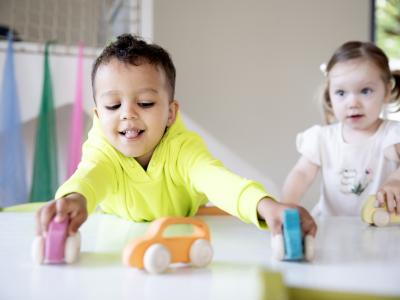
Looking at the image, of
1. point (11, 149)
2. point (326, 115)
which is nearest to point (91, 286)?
point (326, 115)

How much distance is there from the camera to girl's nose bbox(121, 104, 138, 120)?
2.46 feet

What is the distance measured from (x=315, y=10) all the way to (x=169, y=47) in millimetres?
637

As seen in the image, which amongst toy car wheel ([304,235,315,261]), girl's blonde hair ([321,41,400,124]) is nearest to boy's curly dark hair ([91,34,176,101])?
toy car wheel ([304,235,315,261])

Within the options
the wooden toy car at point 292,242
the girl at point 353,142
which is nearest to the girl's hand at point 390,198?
the girl at point 353,142

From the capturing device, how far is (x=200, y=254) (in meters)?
0.52

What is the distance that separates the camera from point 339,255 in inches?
23.6

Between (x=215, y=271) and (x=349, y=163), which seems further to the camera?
(x=349, y=163)

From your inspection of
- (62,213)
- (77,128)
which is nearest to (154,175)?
(62,213)

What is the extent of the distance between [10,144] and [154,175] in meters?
0.88

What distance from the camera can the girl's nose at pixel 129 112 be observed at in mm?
750

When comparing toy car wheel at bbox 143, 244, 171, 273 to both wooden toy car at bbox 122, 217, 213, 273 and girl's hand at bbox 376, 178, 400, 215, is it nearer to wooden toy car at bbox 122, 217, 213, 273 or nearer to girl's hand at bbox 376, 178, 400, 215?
wooden toy car at bbox 122, 217, 213, 273

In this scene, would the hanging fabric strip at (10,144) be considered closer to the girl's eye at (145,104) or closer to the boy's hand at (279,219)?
the girl's eye at (145,104)

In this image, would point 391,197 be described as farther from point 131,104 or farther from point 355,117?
point 131,104

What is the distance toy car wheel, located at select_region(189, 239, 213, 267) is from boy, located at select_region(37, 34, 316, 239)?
0.10m
